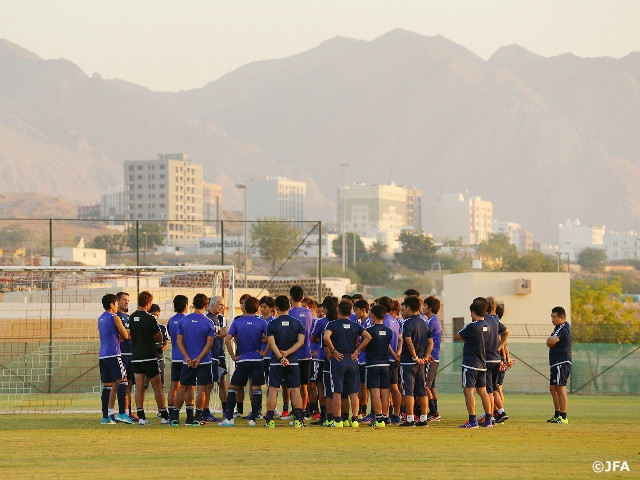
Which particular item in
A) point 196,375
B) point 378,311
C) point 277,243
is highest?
point 277,243

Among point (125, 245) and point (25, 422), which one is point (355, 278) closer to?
point (125, 245)

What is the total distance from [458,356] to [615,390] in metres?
4.55

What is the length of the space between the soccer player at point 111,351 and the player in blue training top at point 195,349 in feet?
3.04

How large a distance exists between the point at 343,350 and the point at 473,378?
1.85 metres

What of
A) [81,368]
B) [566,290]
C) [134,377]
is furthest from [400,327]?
[566,290]

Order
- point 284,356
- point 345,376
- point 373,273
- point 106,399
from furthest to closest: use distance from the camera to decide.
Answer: point 373,273
point 106,399
point 345,376
point 284,356

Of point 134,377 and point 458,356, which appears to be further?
point 458,356

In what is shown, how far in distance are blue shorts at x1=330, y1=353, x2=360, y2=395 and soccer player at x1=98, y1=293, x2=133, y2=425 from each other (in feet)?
10.1

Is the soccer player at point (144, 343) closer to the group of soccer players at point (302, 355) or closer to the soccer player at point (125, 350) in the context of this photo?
the group of soccer players at point (302, 355)

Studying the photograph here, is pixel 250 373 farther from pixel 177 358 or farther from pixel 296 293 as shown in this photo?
pixel 296 293

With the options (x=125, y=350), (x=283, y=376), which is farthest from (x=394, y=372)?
(x=125, y=350)

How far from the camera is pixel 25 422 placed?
1761cm

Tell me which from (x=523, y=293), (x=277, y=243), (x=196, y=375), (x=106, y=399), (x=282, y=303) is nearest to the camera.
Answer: (x=282, y=303)

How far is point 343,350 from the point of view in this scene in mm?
16094
